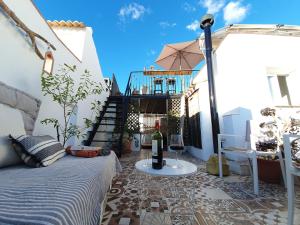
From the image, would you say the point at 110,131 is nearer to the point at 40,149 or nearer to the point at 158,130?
the point at 40,149

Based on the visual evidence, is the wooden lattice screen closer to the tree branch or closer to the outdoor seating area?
the outdoor seating area

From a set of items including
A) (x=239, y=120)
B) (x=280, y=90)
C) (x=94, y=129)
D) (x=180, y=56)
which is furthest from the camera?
(x=180, y=56)

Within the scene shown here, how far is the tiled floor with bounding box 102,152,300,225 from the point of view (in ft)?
4.35

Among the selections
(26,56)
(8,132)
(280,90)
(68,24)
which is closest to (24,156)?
(8,132)

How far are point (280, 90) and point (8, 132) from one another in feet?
14.9

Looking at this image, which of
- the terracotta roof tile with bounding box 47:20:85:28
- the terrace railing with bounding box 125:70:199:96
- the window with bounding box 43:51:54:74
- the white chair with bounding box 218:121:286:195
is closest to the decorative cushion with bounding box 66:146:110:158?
the window with bounding box 43:51:54:74

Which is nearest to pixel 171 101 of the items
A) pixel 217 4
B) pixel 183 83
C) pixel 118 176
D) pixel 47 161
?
pixel 183 83

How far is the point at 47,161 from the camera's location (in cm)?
125

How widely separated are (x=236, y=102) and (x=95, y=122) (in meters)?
3.82

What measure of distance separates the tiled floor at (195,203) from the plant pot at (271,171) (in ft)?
0.45

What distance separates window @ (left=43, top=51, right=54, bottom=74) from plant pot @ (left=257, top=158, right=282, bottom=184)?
3.81 m

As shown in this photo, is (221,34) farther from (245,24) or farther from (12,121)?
(12,121)

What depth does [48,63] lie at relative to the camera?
2498 mm

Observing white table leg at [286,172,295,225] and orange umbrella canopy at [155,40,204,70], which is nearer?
white table leg at [286,172,295,225]
